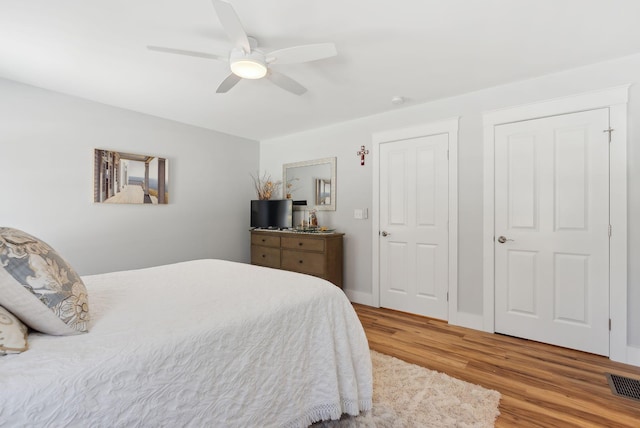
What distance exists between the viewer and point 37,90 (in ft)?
9.26

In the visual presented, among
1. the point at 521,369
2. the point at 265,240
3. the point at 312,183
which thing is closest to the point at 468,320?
the point at 521,369

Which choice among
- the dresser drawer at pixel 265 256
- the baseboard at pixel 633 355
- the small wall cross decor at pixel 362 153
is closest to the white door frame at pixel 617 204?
the baseboard at pixel 633 355

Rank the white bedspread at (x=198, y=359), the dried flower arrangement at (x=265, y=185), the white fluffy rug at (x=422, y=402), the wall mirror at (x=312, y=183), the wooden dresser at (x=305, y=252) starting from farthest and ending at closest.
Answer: the dried flower arrangement at (x=265, y=185)
the wall mirror at (x=312, y=183)
the wooden dresser at (x=305, y=252)
the white fluffy rug at (x=422, y=402)
the white bedspread at (x=198, y=359)

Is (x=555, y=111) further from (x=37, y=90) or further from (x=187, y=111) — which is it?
(x=37, y=90)

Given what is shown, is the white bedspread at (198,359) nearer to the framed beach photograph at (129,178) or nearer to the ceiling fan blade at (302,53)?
the ceiling fan blade at (302,53)

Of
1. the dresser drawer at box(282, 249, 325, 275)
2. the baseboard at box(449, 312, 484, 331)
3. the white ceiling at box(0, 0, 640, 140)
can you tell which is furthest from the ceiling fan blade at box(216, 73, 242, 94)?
the baseboard at box(449, 312, 484, 331)

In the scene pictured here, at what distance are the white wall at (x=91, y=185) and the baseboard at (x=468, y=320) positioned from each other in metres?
3.15

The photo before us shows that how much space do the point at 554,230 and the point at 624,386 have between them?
119 cm

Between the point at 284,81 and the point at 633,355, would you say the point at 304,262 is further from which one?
the point at 633,355

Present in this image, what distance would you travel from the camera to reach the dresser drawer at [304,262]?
11.8 ft

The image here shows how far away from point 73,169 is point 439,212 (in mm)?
3924

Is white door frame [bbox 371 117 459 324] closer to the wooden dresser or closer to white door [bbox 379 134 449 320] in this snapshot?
white door [bbox 379 134 449 320]

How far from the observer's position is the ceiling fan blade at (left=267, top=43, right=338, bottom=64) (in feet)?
5.84

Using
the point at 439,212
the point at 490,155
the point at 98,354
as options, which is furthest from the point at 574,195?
the point at 98,354
